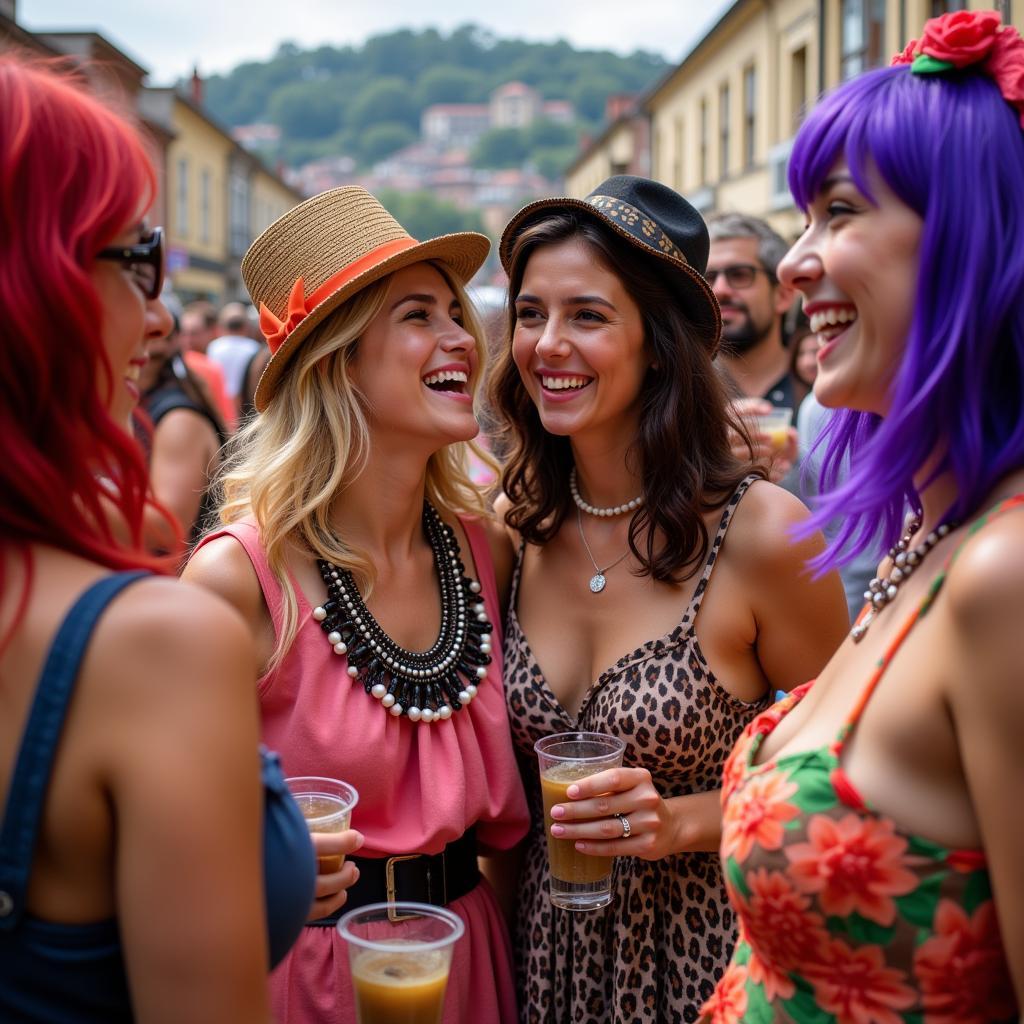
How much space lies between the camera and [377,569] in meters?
2.82

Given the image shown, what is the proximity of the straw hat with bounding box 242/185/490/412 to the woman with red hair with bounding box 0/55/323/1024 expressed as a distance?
4.89 ft

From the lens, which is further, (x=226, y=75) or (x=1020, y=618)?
(x=226, y=75)

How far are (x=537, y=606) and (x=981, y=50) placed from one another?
5.68 ft

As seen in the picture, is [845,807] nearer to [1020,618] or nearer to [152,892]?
[1020,618]

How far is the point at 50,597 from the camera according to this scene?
4.24 feet

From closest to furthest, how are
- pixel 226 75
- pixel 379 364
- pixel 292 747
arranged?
pixel 292 747 < pixel 379 364 < pixel 226 75

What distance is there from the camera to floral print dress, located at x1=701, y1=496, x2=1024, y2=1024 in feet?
4.96

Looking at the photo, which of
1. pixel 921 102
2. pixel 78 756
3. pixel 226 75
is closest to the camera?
pixel 78 756

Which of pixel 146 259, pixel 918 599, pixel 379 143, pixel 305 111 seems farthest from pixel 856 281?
pixel 379 143

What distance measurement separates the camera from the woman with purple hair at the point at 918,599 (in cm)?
144

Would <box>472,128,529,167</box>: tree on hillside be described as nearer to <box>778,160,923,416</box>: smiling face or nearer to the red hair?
<box>778,160,923,416</box>: smiling face

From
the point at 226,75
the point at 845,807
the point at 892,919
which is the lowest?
the point at 892,919

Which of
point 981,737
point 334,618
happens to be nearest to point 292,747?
point 334,618

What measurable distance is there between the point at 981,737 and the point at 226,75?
577 feet
